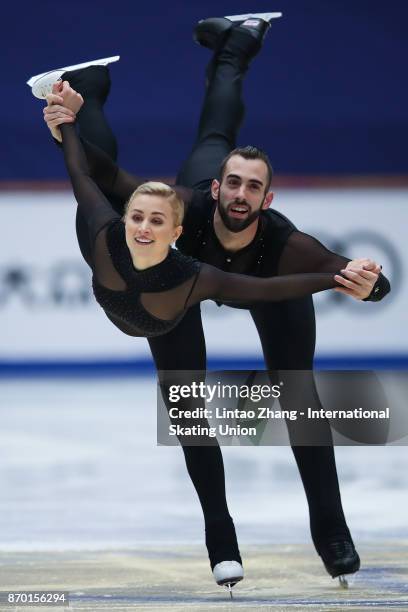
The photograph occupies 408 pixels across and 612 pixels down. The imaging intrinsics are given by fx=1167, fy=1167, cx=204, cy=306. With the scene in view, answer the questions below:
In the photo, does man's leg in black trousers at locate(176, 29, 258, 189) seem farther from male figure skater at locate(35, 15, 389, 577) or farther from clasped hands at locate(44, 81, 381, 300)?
clasped hands at locate(44, 81, 381, 300)

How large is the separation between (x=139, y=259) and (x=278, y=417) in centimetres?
86

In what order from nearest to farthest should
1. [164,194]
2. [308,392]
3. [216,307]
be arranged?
[164,194]
[308,392]
[216,307]

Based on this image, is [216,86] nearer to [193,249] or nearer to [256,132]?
[193,249]

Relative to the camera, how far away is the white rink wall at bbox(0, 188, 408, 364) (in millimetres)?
9781

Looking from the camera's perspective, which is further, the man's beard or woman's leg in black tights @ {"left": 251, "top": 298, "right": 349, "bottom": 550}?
woman's leg in black tights @ {"left": 251, "top": 298, "right": 349, "bottom": 550}

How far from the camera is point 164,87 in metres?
10.1

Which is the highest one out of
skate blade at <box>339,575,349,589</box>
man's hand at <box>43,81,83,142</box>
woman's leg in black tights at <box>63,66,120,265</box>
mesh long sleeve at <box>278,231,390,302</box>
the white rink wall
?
the white rink wall

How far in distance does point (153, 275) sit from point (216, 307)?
6.24 metres

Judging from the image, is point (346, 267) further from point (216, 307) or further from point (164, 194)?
point (216, 307)

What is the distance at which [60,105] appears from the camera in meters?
3.90

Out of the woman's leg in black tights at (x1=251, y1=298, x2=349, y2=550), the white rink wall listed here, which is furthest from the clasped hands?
the white rink wall

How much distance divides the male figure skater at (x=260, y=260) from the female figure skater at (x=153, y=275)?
0.21 meters

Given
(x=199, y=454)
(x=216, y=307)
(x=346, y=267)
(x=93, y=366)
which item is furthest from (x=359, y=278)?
(x=93, y=366)

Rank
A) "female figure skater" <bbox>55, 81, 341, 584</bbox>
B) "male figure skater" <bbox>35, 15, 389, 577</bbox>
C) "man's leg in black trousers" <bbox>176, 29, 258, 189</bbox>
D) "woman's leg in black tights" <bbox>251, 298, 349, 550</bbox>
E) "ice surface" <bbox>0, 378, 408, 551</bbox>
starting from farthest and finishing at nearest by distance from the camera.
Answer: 1. "ice surface" <bbox>0, 378, 408, 551</bbox>
2. "man's leg in black trousers" <bbox>176, 29, 258, 189</bbox>
3. "woman's leg in black tights" <bbox>251, 298, 349, 550</bbox>
4. "male figure skater" <bbox>35, 15, 389, 577</bbox>
5. "female figure skater" <bbox>55, 81, 341, 584</bbox>
